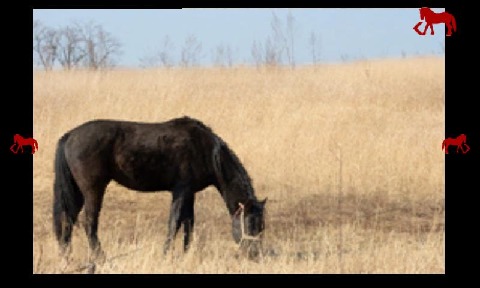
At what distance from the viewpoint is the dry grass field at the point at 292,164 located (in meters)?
7.01

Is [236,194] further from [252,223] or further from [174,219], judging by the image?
[174,219]

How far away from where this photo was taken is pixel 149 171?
704cm

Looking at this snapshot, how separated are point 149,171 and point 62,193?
37.3 inches

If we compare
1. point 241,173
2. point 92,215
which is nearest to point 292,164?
point 241,173

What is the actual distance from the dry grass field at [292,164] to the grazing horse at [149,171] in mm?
359

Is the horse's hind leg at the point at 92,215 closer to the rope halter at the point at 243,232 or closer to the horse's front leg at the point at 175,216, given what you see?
the horse's front leg at the point at 175,216

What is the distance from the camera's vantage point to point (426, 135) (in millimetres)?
13594

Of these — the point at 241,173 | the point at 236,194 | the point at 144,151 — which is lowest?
the point at 236,194

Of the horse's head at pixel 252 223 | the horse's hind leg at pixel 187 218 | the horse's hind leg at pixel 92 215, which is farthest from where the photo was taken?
the horse's hind leg at pixel 187 218

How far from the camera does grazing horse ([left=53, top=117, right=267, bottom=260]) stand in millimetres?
6844

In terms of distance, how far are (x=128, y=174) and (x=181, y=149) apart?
62cm

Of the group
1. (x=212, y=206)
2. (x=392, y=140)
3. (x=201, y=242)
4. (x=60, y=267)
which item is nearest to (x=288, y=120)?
(x=392, y=140)

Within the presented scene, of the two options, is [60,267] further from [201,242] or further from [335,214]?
[335,214]

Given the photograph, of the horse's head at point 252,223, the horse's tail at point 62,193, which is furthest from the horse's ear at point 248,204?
the horse's tail at point 62,193
